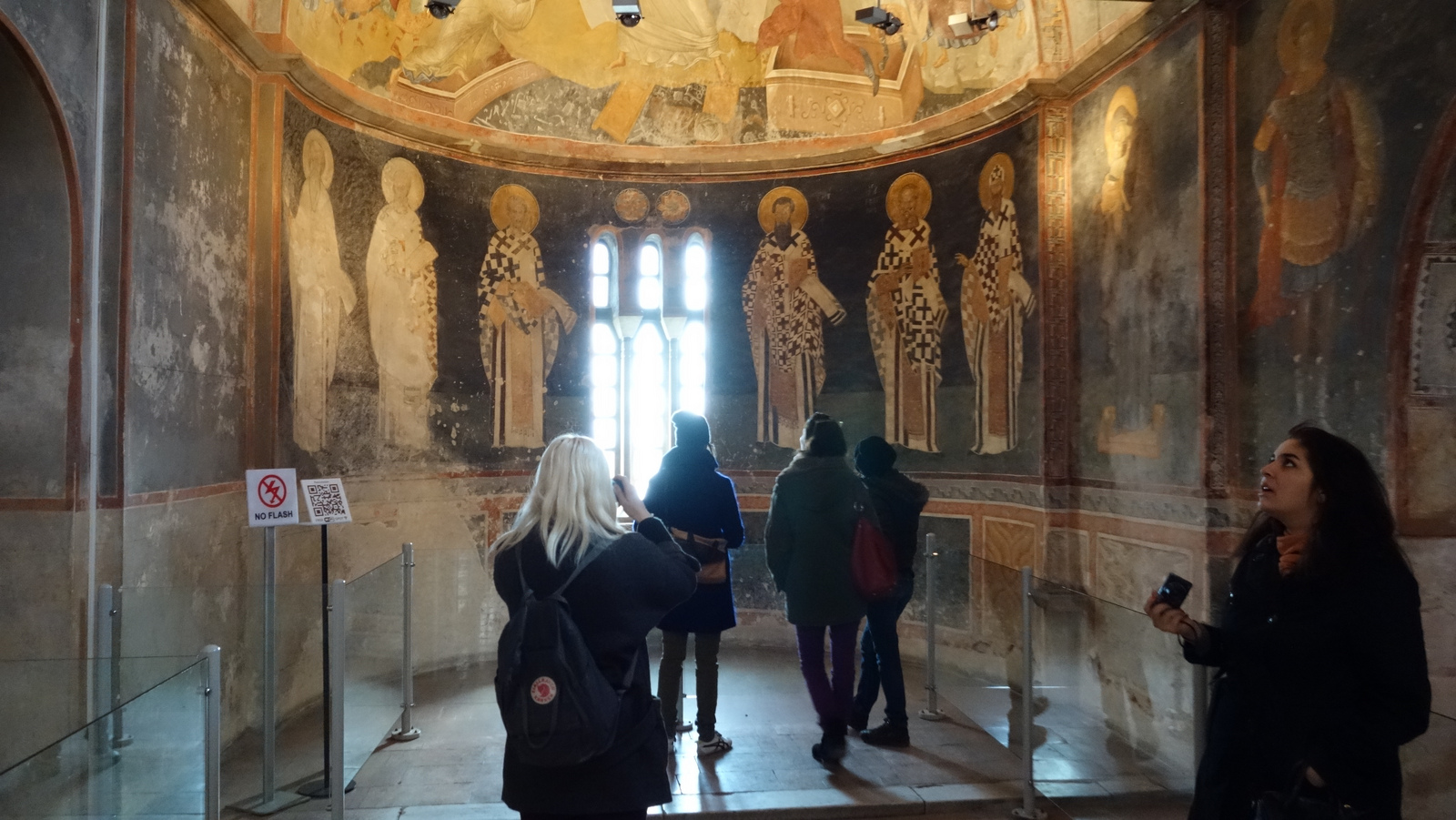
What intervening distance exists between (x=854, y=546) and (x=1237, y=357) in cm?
311

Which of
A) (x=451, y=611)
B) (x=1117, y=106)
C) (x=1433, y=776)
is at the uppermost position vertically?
(x=1117, y=106)

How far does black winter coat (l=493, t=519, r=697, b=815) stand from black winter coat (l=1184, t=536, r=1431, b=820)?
1.80 meters

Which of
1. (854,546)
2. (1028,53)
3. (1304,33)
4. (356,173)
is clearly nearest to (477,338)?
(356,173)

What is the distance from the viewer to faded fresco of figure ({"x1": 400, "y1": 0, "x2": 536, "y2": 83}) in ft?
30.4

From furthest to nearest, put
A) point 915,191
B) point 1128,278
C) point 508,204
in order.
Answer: point 508,204 → point 915,191 → point 1128,278

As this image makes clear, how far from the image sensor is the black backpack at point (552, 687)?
279cm

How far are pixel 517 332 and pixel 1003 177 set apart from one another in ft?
18.0

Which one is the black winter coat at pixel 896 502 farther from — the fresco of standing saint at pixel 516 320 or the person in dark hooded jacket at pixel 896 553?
the fresco of standing saint at pixel 516 320

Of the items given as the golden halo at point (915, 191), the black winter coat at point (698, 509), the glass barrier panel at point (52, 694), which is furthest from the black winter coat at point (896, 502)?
the golden halo at point (915, 191)

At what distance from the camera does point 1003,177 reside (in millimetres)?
8922

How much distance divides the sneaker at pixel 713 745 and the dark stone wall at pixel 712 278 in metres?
4.14

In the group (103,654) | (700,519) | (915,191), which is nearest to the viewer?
(103,654)

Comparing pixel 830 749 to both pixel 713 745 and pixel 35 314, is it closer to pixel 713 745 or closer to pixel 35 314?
pixel 713 745

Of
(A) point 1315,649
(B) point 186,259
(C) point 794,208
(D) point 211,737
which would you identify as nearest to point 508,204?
(C) point 794,208
